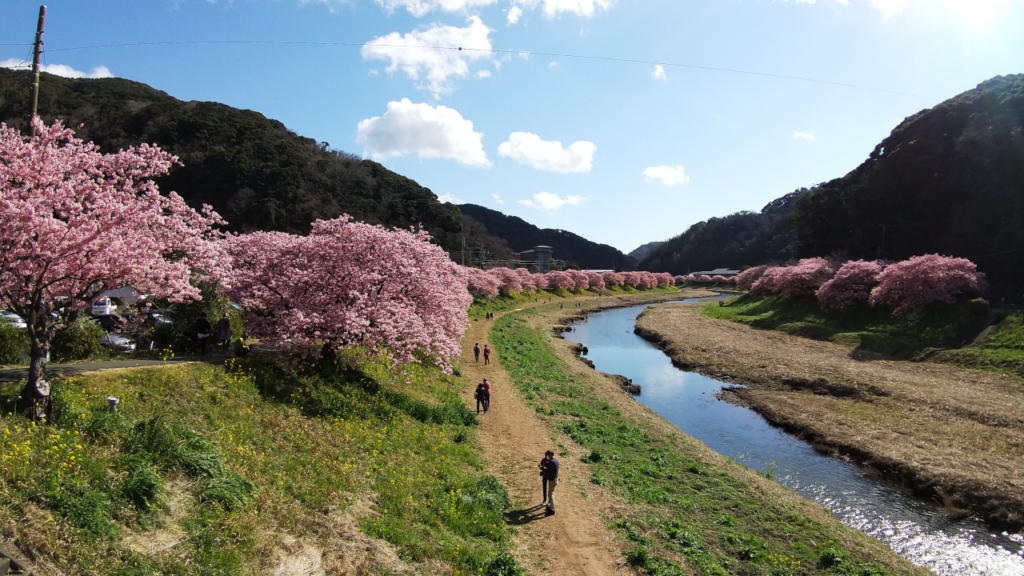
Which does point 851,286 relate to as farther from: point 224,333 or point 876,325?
point 224,333

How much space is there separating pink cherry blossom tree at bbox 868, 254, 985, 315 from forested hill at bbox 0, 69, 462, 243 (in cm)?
7042

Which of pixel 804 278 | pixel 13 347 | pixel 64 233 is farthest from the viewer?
pixel 804 278

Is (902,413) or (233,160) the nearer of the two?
(902,413)

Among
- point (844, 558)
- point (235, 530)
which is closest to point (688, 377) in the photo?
point (844, 558)

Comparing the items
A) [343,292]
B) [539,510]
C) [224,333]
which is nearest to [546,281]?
[343,292]

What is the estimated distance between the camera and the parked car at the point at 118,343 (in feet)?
54.9

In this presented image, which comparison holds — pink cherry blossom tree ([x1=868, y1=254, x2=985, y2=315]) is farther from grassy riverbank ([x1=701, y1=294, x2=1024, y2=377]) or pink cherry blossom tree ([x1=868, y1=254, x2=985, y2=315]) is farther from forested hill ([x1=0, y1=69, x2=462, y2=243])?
forested hill ([x1=0, y1=69, x2=462, y2=243])

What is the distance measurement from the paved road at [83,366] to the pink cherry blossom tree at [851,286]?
52.1 meters

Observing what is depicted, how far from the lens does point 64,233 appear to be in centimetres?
910

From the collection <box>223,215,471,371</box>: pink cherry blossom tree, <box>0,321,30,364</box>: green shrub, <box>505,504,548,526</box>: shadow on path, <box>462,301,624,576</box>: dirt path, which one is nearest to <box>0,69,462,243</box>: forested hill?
<box>223,215,471,371</box>: pink cherry blossom tree

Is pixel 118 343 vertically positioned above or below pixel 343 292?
below

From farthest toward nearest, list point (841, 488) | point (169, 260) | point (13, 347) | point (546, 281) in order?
point (546, 281) < point (841, 488) < point (13, 347) < point (169, 260)

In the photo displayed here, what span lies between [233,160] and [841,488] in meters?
87.6

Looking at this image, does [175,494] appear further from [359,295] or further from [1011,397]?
[1011,397]
